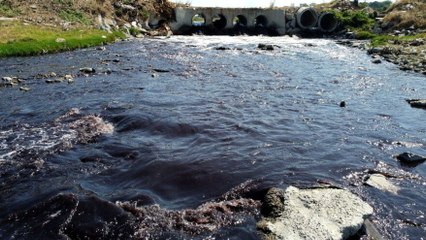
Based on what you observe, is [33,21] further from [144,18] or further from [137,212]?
[137,212]

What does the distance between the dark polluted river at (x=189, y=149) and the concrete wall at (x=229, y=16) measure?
4344 cm

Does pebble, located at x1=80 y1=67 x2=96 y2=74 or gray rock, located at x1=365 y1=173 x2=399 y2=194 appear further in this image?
pebble, located at x1=80 y1=67 x2=96 y2=74

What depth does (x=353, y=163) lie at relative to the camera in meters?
13.8

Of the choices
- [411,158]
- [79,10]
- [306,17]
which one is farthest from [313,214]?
[306,17]

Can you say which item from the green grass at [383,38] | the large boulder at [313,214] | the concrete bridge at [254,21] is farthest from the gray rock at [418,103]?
the concrete bridge at [254,21]

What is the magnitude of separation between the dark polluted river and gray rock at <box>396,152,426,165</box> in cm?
39

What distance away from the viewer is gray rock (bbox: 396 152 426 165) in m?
13.9

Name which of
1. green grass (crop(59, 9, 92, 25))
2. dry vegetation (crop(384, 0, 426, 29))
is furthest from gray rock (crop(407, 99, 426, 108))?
dry vegetation (crop(384, 0, 426, 29))

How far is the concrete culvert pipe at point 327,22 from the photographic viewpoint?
75812 mm

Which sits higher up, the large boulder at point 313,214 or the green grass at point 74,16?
the green grass at point 74,16

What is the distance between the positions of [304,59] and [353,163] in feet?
93.3

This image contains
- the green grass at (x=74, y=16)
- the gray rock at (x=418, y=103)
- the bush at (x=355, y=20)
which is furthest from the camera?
the bush at (x=355, y=20)

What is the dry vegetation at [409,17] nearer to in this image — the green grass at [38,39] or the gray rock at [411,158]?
the green grass at [38,39]

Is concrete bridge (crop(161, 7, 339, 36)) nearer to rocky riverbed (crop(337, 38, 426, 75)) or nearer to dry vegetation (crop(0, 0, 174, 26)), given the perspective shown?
dry vegetation (crop(0, 0, 174, 26))
